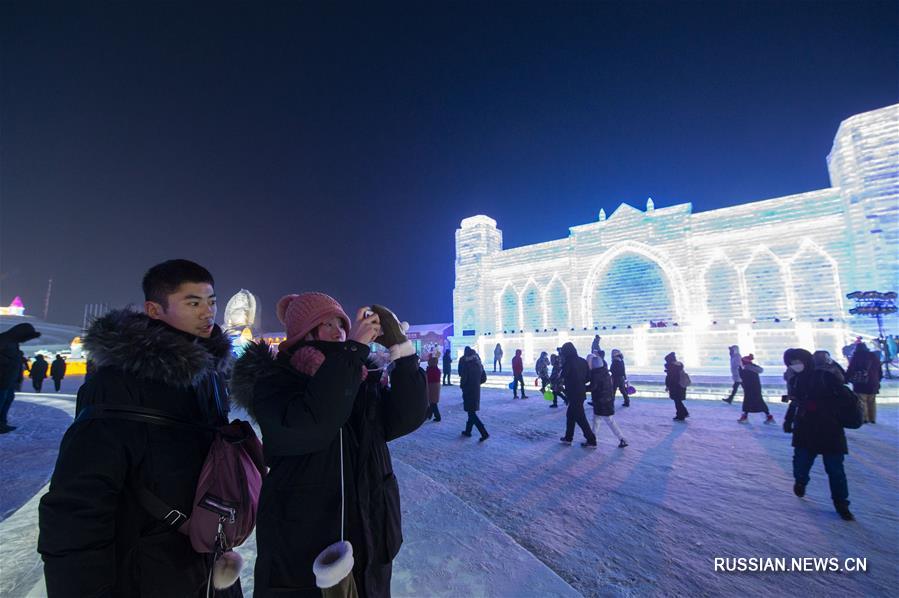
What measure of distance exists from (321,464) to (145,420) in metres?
0.68

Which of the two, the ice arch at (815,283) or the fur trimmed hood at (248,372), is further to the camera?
the ice arch at (815,283)

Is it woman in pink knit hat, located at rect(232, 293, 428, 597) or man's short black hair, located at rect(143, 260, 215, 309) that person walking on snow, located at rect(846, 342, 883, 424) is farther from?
man's short black hair, located at rect(143, 260, 215, 309)

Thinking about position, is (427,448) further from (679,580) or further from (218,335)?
(218,335)

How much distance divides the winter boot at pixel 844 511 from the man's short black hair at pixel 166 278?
238 inches

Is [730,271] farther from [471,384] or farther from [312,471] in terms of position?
[312,471]

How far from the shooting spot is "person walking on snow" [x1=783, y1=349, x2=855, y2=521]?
3.77 metres

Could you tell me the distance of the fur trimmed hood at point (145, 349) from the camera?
1.42 meters

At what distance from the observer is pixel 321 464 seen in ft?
4.83

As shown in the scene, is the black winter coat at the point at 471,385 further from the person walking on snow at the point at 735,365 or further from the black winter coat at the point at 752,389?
the person walking on snow at the point at 735,365

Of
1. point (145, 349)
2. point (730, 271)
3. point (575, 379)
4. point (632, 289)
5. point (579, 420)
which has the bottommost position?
point (579, 420)

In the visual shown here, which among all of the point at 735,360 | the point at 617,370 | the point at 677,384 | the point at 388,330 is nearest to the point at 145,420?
the point at 388,330

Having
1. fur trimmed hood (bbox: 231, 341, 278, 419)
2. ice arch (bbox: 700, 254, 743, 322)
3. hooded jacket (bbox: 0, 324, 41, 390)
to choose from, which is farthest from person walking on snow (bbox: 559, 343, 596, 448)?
ice arch (bbox: 700, 254, 743, 322)

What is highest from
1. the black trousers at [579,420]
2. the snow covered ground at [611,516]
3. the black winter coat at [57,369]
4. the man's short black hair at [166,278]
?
the man's short black hair at [166,278]

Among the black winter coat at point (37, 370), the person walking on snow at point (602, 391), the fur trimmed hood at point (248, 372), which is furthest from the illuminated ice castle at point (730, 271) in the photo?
the black winter coat at point (37, 370)
